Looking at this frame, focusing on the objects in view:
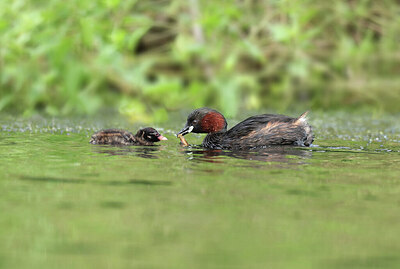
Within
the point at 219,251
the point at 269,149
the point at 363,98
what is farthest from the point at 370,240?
the point at 363,98

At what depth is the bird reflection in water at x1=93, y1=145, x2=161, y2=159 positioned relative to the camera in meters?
6.23

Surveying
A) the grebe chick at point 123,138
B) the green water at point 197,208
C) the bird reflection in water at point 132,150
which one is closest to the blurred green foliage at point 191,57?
the grebe chick at point 123,138

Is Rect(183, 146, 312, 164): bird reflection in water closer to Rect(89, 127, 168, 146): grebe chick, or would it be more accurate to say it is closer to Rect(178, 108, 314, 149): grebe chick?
Rect(178, 108, 314, 149): grebe chick

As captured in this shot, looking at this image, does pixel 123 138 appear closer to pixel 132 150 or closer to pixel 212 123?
pixel 132 150

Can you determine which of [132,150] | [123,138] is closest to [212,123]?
[123,138]

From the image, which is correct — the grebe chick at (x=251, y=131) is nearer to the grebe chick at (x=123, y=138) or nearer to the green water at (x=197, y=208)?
the grebe chick at (x=123, y=138)

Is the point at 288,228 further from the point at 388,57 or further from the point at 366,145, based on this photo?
the point at 388,57

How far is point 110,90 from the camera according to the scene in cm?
1299

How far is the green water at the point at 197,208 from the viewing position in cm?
283

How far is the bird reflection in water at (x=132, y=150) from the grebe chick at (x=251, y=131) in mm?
629

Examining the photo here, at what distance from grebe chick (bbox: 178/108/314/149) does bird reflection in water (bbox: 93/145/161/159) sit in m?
0.63

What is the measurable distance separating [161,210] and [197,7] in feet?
30.0

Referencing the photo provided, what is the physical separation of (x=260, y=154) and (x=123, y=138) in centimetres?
159

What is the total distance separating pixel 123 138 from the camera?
23.6 ft
